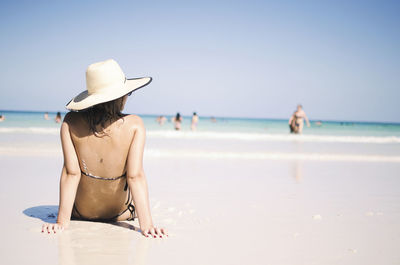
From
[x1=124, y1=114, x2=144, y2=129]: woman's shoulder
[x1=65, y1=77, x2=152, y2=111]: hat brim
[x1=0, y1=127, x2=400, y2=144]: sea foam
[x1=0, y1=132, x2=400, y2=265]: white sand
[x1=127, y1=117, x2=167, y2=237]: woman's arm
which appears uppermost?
[x1=65, y1=77, x2=152, y2=111]: hat brim

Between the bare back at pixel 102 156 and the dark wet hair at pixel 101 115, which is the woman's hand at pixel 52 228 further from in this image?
the dark wet hair at pixel 101 115

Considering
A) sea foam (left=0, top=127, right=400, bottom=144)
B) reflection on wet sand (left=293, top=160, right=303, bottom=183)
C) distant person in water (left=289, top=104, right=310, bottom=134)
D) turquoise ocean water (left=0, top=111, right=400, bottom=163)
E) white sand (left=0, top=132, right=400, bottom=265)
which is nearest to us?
white sand (left=0, top=132, right=400, bottom=265)

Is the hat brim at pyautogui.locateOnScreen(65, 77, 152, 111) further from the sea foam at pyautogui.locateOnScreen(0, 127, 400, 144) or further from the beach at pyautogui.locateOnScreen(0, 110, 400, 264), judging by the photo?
the sea foam at pyautogui.locateOnScreen(0, 127, 400, 144)

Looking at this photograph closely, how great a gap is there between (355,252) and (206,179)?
3539 millimetres

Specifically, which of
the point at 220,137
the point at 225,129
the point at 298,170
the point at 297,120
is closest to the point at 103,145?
the point at 298,170

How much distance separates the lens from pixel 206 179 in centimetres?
598

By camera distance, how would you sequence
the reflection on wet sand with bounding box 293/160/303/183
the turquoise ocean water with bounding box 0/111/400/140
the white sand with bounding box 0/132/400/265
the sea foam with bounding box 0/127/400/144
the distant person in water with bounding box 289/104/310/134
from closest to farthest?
the white sand with bounding box 0/132/400/265 < the reflection on wet sand with bounding box 293/160/303/183 < the sea foam with bounding box 0/127/400/144 < the distant person in water with bounding box 289/104/310/134 < the turquoise ocean water with bounding box 0/111/400/140

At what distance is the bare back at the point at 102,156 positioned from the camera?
2.71 meters

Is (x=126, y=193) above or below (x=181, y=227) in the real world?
above

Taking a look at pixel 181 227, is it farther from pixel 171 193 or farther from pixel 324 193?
pixel 324 193

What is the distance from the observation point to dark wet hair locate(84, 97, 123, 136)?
2.69 meters

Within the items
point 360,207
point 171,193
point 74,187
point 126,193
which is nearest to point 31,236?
point 74,187


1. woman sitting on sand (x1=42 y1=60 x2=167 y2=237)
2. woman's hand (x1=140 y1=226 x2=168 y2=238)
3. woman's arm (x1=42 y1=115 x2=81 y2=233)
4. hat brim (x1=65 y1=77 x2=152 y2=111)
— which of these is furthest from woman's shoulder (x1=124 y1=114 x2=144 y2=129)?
woman's hand (x1=140 y1=226 x2=168 y2=238)

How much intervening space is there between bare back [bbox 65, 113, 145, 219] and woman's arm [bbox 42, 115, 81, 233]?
1.8 inches
